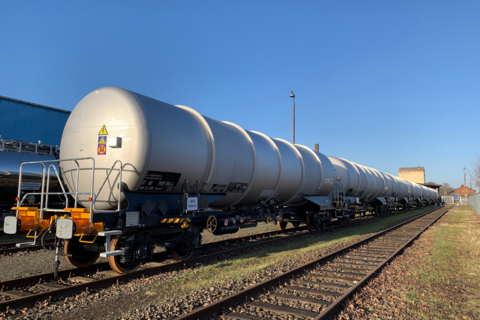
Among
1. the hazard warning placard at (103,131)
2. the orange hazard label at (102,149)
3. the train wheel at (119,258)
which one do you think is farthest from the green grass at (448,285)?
the hazard warning placard at (103,131)

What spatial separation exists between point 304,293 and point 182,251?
3883 mm

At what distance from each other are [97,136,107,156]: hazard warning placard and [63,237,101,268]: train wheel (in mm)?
2063

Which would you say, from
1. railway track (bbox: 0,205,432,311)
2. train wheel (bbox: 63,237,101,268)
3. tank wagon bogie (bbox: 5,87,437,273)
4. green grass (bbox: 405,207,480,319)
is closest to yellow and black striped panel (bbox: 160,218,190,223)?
tank wagon bogie (bbox: 5,87,437,273)

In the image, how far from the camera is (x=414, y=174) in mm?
115000

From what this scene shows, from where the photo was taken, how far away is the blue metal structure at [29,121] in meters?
19.9

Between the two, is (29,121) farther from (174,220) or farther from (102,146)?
(174,220)

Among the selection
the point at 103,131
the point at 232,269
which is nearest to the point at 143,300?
the point at 232,269

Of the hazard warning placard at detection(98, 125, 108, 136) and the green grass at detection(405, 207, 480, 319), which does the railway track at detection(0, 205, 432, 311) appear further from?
the green grass at detection(405, 207, 480, 319)

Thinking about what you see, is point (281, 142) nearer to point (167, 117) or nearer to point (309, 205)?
point (309, 205)

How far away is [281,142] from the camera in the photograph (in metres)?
13.4

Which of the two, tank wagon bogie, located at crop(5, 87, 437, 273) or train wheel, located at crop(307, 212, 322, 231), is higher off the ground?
tank wagon bogie, located at crop(5, 87, 437, 273)

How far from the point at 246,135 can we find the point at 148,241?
4820 mm

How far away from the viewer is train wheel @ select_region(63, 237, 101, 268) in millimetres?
7461

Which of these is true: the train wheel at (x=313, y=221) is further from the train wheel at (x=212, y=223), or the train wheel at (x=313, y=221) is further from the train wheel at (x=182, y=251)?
the train wheel at (x=182, y=251)
